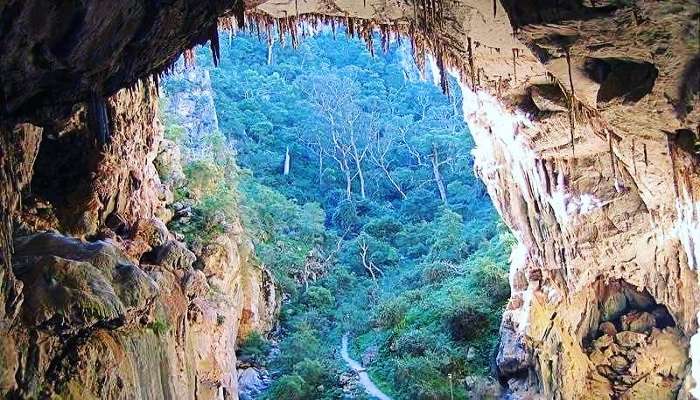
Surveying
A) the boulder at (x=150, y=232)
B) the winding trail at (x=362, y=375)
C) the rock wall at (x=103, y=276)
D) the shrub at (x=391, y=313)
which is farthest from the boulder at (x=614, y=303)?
the boulder at (x=150, y=232)

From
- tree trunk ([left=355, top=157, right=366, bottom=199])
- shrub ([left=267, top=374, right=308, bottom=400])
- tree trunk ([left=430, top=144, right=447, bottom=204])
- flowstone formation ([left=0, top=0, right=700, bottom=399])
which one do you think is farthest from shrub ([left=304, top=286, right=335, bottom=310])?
tree trunk ([left=355, top=157, right=366, bottom=199])

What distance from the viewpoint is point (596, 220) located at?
11.9m

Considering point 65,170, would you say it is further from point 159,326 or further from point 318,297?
point 318,297

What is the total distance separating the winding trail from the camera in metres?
15.2

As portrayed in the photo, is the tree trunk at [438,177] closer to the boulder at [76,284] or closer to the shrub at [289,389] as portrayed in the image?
the shrub at [289,389]

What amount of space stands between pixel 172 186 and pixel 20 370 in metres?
9.39

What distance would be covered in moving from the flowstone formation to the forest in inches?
66.4

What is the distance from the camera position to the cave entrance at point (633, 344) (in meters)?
12.3

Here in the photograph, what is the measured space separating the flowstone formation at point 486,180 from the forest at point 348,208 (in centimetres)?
169

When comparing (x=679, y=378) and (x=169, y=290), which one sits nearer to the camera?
(x=169, y=290)

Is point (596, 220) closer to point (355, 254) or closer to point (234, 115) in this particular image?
point (355, 254)

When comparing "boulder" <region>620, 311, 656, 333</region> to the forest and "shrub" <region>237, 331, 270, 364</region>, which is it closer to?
the forest

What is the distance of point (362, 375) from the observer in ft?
54.1

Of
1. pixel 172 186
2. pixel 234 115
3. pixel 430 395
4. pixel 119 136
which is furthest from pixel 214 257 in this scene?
pixel 234 115
